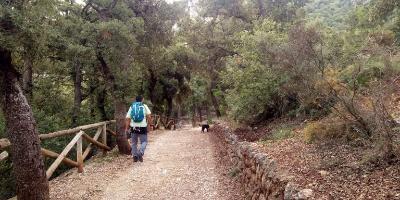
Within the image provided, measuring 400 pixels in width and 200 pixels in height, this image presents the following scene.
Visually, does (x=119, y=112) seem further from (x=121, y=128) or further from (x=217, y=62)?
(x=217, y=62)

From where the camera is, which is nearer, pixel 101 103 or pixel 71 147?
pixel 71 147

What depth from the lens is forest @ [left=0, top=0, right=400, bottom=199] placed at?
566 centimetres

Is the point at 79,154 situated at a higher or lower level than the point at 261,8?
lower

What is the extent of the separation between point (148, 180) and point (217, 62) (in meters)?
17.5

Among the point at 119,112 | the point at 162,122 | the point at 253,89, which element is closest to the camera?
the point at 253,89

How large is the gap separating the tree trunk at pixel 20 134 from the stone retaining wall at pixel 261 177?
351 centimetres

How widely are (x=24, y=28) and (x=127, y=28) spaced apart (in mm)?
5492

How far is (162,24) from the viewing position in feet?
42.8

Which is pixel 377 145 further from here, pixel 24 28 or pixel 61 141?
pixel 61 141

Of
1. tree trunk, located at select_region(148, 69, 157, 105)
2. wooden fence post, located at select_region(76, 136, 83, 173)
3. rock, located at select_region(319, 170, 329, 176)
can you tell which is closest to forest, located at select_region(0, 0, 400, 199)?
rock, located at select_region(319, 170, 329, 176)

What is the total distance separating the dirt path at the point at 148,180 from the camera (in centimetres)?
768

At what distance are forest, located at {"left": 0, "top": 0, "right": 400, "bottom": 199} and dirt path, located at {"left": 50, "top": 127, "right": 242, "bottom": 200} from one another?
55.3 inches

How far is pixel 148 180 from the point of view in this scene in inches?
346

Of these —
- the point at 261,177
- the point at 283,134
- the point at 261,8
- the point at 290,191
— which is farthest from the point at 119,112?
the point at 261,8
